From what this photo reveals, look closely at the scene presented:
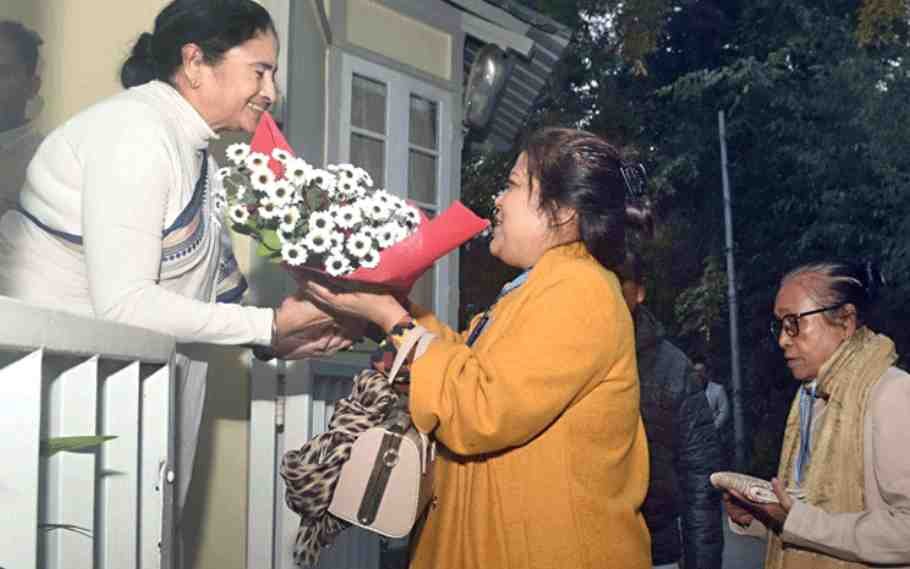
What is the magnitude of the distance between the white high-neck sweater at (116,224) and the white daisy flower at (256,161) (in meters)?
0.24

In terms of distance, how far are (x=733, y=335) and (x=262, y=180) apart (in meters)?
18.3

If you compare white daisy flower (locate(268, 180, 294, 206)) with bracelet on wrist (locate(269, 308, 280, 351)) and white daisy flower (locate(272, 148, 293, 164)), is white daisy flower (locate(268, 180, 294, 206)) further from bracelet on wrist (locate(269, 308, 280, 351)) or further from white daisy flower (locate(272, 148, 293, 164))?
bracelet on wrist (locate(269, 308, 280, 351))

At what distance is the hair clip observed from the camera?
3748mm

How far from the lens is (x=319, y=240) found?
336 centimetres

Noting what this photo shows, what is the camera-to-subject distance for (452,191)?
9758 mm

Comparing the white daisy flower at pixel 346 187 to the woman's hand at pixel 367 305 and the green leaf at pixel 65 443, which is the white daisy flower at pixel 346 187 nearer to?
the woman's hand at pixel 367 305

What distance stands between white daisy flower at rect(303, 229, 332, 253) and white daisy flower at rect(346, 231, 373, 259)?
0.06m

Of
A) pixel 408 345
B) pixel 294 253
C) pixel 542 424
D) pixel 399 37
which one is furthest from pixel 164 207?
pixel 399 37

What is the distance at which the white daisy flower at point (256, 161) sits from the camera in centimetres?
343

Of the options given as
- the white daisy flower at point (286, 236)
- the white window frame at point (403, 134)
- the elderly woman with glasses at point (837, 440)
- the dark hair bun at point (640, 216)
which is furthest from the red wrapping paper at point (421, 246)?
the white window frame at point (403, 134)

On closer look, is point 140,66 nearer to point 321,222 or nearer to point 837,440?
point 321,222

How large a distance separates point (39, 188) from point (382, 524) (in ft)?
4.45

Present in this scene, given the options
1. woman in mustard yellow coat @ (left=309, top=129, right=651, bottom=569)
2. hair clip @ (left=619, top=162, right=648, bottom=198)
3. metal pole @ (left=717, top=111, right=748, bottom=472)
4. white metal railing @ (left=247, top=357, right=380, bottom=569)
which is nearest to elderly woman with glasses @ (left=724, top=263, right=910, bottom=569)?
hair clip @ (left=619, top=162, right=648, bottom=198)

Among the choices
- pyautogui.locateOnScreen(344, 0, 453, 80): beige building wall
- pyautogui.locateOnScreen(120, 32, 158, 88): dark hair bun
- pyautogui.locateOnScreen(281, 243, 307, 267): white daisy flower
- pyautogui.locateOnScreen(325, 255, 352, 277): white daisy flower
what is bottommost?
pyautogui.locateOnScreen(325, 255, 352, 277): white daisy flower
